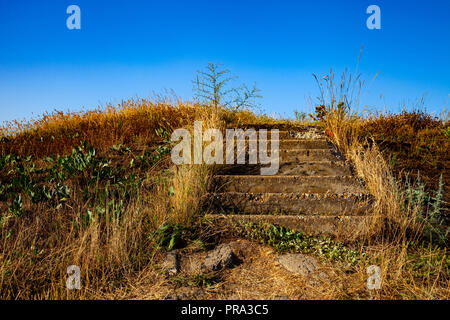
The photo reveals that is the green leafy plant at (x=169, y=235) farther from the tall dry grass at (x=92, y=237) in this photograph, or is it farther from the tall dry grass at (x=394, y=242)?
the tall dry grass at (x=394, y=242)

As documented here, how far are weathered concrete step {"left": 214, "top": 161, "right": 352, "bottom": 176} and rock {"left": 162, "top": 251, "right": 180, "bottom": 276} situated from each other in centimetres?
205

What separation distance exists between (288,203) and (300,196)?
19cm

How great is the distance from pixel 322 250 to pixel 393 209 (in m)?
1.05

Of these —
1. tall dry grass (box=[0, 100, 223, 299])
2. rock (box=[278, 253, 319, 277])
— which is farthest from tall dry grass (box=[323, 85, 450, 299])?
tall dry grass (box=[0, 100, 223, 299])

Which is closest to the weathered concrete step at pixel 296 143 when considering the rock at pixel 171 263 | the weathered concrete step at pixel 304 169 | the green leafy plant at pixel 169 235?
the weathered concrete step at pixel 304 169

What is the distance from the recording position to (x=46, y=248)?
11.1 ft

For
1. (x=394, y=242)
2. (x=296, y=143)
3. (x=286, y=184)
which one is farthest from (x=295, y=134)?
(x=394, y=242)

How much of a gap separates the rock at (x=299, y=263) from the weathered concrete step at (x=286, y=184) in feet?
4.86

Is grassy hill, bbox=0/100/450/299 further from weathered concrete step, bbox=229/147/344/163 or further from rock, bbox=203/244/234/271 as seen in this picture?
weathered concrete step, bbox=229/147/344/163

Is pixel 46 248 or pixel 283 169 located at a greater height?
pixel 283 169

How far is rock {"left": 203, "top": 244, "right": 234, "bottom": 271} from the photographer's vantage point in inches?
129
